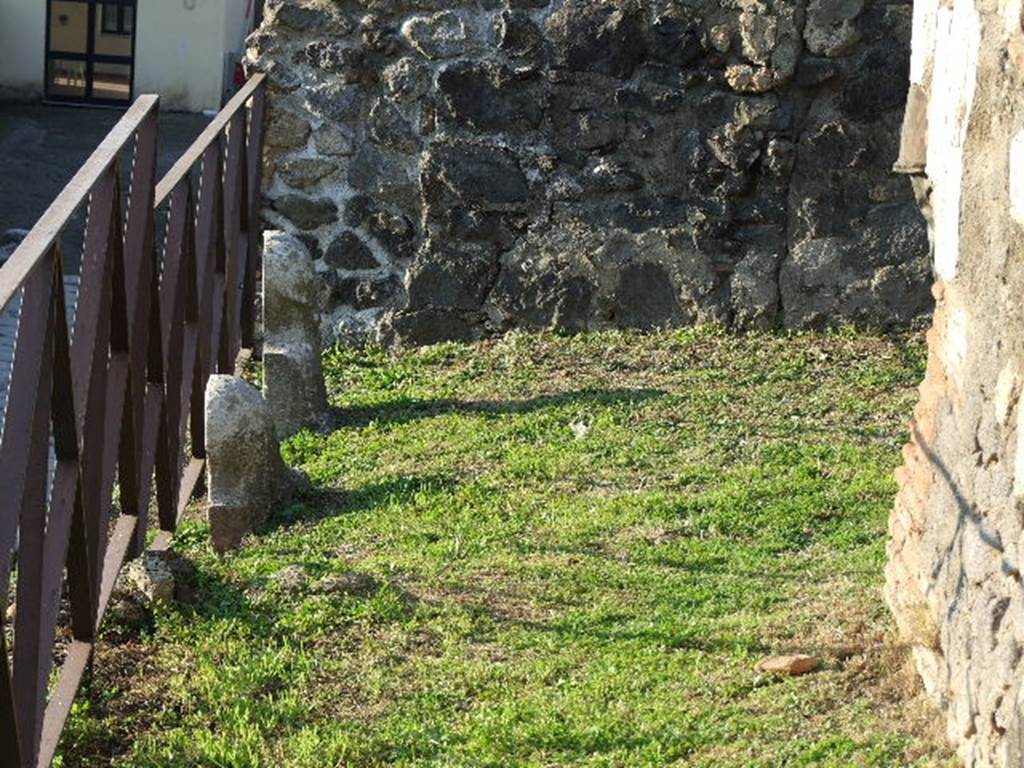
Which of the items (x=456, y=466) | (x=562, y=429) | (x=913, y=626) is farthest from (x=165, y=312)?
(x=913, y=626)

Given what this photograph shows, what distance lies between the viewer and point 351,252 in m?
7.53

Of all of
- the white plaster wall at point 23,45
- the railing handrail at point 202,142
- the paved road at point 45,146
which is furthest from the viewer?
the white plaster wall at point 23,45

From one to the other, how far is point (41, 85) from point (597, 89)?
43.9 ft

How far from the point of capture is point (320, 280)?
24.5ft

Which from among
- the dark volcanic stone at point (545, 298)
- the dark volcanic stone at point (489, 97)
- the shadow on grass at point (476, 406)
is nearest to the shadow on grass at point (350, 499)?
the shadow on grass at point (476, 406)

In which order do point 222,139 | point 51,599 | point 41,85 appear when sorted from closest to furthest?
point 51,599
point 222,139
point 41,85

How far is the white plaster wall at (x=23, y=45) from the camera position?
1955 cm

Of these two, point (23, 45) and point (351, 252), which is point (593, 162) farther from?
point (23, 45)

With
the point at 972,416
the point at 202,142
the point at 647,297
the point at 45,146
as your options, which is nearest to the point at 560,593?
the point at 972,416

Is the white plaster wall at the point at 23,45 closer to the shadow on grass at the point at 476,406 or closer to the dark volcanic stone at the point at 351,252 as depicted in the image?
the dark volcanic stone at the point at 351,252

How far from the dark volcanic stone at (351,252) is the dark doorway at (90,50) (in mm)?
12649

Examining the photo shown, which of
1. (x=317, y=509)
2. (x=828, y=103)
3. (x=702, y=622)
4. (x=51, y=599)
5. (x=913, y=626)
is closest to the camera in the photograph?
(x=51, y=599)

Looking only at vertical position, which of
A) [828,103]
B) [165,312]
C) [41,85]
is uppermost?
[828,103]

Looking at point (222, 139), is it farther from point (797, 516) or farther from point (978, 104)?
point (978, 104)
